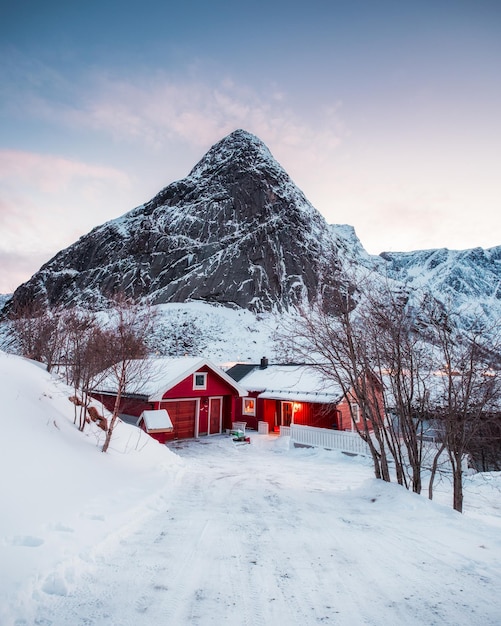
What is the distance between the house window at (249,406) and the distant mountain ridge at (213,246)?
3495cm

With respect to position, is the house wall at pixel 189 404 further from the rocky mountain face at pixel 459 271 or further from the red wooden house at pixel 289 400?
the rocky mountain face at pixel 459 271

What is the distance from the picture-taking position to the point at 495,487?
14719mm

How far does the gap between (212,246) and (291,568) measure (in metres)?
70.2

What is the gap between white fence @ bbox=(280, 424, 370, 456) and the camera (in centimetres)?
1738

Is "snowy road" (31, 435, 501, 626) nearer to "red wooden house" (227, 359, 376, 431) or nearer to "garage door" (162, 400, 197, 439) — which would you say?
"red wooden house" (227, 359, 376, 431)

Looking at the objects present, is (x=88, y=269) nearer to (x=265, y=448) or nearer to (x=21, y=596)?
(x=265, y=448)

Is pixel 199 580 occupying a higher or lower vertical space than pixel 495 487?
higher

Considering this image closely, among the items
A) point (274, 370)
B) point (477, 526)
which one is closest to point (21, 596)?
point (477, 526)

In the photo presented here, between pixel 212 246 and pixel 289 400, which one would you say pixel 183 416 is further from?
pixel 212 246

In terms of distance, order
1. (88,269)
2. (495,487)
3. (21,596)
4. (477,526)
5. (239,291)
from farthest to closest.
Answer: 1. (88,269)
2. (239,291)
3. (495,487)
4. (477,526)
5. (21,596)

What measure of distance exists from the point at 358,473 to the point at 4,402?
40.0 ft

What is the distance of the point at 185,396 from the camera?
21.9 m

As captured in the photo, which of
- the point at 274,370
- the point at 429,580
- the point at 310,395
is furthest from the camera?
the point at 274,370

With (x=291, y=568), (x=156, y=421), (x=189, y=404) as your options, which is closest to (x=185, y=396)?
(x=189, y=404)
